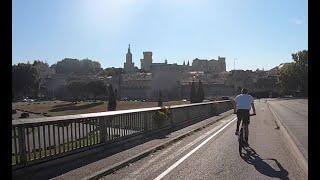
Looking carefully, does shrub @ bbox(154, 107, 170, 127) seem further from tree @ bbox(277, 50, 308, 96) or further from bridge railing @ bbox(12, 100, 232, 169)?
tree @ bbox(277, 50, 308, 96)

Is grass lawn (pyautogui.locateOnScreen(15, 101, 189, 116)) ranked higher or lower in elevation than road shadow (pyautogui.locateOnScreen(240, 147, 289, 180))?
lower

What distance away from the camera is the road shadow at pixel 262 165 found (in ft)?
36.4

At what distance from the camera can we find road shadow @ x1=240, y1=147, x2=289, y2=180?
36.4 feet

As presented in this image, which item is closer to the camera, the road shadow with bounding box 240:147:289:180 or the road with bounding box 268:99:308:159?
the road shadow with bounding box 240:147:289:180

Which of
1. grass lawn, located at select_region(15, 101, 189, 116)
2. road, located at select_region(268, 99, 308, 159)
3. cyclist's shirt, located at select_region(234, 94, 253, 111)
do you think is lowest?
grass lawn, located at select_region(15, 101, 189, 116)

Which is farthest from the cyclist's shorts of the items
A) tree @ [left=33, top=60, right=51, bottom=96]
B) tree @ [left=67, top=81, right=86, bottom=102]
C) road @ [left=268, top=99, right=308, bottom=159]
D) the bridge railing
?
tree @ [left=67, top=81, right=86, bottom=102]

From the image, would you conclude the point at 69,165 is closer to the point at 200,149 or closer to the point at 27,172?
the point at 27,172

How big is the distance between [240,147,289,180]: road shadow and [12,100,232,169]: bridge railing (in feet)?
13.7

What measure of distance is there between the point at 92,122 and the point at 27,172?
4474 millimetres

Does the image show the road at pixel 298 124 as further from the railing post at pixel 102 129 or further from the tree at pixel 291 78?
the tree at pixel 291 78

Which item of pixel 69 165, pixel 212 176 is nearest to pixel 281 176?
pixel 212 176

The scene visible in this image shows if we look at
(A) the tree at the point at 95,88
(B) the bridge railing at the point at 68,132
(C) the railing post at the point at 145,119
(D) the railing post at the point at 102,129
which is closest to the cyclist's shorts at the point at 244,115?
(B) the bridge railing at the point at 68,132

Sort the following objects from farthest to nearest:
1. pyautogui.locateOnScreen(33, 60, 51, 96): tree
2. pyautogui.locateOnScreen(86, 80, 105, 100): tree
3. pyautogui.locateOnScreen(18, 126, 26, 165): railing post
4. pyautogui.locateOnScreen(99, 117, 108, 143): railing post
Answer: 1. pyautogui.locateOnScreen(86, 80, 105, 100): tree
2. pyautogui.locateOnScreen(33, 60, 51, 96): tree
3. pyautogui.locateOnScreen(99, 117, 108, 143): railing post
4. pyautogui.locateOnScreen(18, 126, 26, 165): railing post

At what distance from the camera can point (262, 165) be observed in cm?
1259
